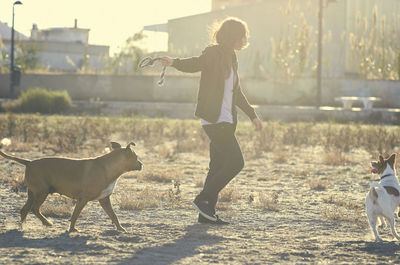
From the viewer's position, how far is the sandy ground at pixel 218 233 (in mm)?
6750

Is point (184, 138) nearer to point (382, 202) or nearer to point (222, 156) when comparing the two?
point (222, 156)

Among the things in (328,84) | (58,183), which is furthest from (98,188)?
(328,84)

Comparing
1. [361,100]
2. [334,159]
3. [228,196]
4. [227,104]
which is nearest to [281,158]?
[334,159]

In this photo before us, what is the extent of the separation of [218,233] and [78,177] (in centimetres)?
148

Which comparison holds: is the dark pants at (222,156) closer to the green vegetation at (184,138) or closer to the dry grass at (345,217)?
the dry grass at (345,217)

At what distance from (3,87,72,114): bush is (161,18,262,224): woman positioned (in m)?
22.1

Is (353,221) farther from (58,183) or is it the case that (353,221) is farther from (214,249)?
(58,183)

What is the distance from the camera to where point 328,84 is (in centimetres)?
3388

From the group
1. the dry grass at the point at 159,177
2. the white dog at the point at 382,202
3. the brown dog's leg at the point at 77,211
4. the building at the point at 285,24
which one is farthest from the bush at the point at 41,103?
the white dog at the point at 382,202

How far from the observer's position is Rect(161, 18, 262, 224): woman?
26.7 feet

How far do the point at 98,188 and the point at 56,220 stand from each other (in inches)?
45.0

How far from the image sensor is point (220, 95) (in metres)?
8.14

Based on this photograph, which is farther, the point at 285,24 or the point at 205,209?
the point at 285,24

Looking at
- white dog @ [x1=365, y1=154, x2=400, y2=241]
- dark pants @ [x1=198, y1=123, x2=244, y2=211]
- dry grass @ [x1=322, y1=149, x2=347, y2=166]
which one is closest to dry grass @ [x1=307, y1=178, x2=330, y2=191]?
dry grass @ [x1=322, y1=149, x2=347, y2=166]
